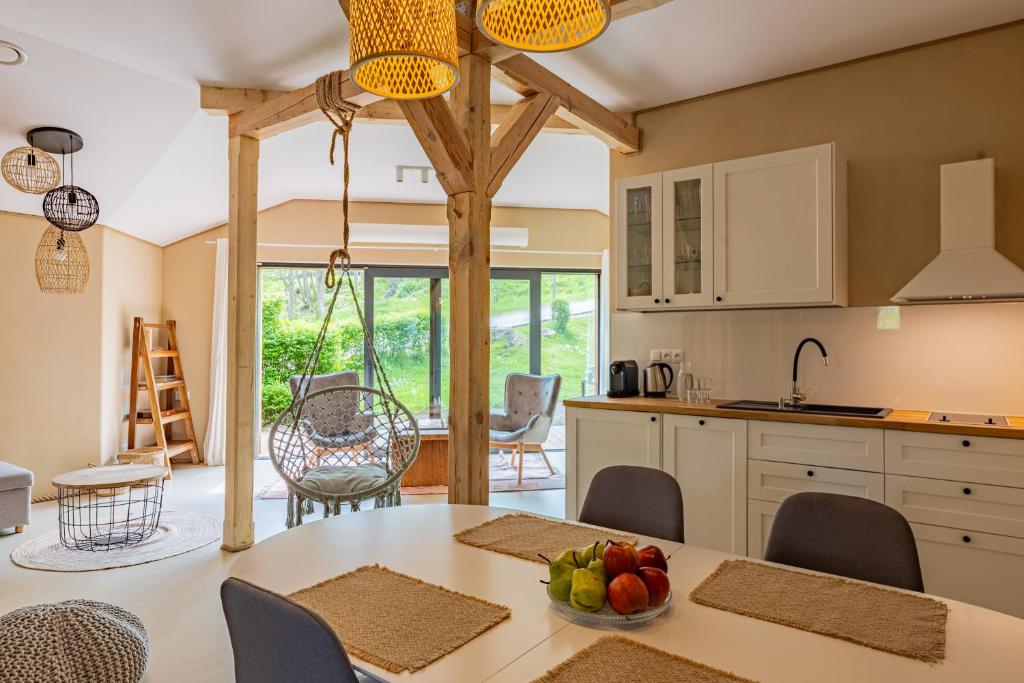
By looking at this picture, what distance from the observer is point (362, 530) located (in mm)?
1856

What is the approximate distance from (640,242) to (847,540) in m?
2.29

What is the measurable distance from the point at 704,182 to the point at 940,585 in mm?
2115

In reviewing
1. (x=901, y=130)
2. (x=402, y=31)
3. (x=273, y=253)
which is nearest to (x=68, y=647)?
(x=402, y=31)

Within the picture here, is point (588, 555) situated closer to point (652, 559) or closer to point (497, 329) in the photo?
point (652, 559)

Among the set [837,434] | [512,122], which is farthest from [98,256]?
[837,434]

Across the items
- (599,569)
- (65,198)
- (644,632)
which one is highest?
(65,198)

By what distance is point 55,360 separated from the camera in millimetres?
5191

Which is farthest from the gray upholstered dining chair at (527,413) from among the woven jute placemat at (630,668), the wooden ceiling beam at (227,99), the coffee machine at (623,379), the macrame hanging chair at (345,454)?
the woven jute placemat at (630,668)

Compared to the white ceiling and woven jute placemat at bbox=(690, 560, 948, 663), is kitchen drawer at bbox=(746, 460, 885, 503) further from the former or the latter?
the white ceiling

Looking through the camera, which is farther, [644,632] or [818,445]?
[818,445]

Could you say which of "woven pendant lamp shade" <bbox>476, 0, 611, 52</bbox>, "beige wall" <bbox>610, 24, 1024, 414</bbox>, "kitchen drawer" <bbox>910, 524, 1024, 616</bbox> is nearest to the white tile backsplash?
"beige wall" <bbox>610, 24, 1024, 414</bbox>

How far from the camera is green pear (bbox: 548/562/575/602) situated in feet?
4.21

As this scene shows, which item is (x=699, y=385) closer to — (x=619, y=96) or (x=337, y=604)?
(x=619, y=96)

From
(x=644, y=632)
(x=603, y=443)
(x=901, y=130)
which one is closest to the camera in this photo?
(x=644, y=632)
